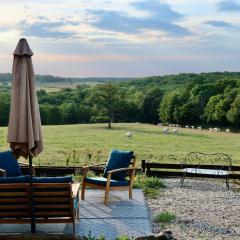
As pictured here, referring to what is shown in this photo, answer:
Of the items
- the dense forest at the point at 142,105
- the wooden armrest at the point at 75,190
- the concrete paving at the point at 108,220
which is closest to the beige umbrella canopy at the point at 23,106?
the wooden armrest at the point at 75,190

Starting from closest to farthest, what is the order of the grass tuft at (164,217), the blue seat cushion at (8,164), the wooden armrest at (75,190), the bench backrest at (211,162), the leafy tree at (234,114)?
the wooden armrest at (75,190)
the grass tuft at (164,217)
the blue seat cushion at (8,164)
the bench backrest at (211,162)
the leafy tree at (234,114)

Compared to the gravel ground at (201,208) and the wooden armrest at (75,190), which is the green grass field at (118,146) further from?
the wooden armrest at (75,190)

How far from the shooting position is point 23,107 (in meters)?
6.75

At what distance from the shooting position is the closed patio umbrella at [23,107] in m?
6.74

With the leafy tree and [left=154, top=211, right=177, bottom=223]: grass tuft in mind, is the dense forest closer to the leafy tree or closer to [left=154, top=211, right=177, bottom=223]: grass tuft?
the leafy tree

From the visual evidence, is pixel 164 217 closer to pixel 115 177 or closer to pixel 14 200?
pixel 115 177

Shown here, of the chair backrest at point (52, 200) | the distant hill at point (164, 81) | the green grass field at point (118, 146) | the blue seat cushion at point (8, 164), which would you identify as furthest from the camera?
the distant hill at point (164, 81)

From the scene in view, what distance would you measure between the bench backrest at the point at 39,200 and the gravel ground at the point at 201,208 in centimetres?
159

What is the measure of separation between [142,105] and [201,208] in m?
67.0

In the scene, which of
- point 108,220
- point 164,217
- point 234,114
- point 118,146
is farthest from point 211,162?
point 234,114

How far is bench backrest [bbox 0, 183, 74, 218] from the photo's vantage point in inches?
264

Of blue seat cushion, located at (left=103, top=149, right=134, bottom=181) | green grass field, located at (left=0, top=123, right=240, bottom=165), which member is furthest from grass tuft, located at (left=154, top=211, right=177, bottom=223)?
green grass field, located at (left=0, top=123, right=240, bottom=165)

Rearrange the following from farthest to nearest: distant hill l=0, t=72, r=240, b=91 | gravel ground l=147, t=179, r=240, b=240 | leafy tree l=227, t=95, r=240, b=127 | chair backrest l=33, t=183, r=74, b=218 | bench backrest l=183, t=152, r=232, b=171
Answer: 1. distant hill l=0, t=72, r=240, b=91
2. leafy tree l=227, t=95, r=240, b=127
3. bench backrest l=183, t=152, r=232, b=171
4. gravel ground l=147, t=179, r=240, b=240
5. chair backrest l=33, t=183, r=74, b=218

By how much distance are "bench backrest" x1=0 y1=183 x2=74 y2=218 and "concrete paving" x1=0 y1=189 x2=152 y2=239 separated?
42cm
